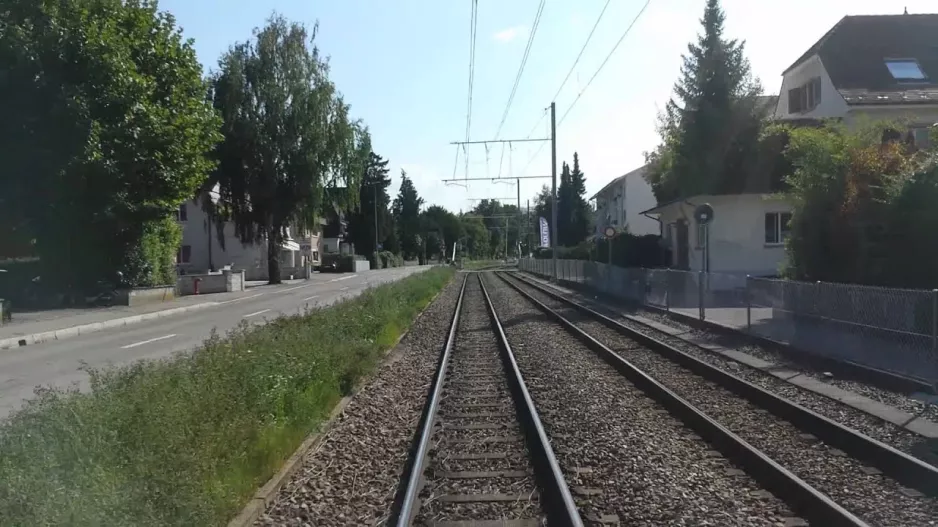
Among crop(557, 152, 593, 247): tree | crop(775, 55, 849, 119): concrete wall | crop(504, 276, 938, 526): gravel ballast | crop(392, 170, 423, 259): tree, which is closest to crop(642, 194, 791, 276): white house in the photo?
crop(775, 55, 849, 119): concrete wall

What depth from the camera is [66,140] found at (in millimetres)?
26234

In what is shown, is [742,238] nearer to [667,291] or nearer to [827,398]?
[667,291]

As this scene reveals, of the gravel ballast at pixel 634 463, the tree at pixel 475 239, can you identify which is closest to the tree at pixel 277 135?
the gravel ballast at pixel 634 463

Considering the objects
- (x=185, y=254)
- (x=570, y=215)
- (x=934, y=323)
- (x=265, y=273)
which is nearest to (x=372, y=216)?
(x=570, y=215)

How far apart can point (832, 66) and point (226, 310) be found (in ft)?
91.7

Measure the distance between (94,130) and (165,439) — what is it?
22.9 metres

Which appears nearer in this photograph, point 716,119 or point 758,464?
point 758,464

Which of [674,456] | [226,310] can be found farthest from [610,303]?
[674,456]

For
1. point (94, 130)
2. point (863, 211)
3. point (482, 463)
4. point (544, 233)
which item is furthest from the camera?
point (544, 233)

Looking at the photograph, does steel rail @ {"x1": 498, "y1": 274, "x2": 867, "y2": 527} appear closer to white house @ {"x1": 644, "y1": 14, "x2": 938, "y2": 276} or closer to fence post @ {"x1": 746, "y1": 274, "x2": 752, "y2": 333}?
fence post @ {"x1": 746, "y1": 274, "x2": 752, "y2": 333}

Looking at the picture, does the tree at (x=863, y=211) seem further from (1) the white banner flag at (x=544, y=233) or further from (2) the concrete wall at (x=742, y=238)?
(1) the white banner flag at (x=544, y=233)

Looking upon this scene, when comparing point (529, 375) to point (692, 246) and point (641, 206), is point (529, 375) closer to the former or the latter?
point (692, 246)

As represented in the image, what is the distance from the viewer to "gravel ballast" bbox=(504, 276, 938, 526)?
6.23 m

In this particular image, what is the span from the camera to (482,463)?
8.09 metres
